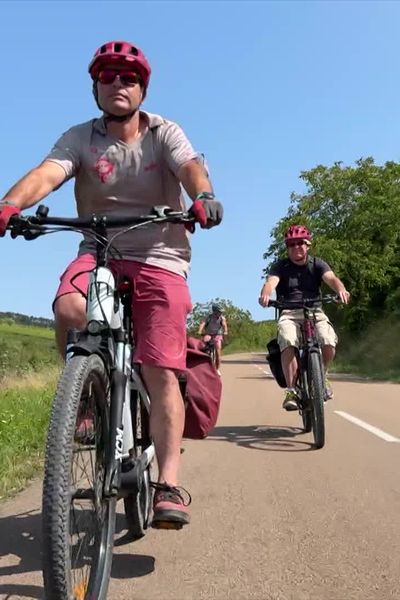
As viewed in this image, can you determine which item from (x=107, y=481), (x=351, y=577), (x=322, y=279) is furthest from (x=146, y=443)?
(x=322, y=279)

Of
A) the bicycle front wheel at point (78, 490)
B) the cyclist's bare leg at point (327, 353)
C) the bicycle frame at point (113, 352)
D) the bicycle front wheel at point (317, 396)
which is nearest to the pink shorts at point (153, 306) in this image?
the bicycle frame at point (113, 352)

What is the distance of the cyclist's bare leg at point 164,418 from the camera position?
11.1 feet

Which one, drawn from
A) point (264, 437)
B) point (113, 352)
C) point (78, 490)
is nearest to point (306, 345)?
point (264, 437)

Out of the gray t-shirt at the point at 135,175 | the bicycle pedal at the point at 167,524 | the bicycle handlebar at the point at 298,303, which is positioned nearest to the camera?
the bicycle pedal at the point at 167,524

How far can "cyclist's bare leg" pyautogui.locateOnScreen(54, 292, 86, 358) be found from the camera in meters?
3.24

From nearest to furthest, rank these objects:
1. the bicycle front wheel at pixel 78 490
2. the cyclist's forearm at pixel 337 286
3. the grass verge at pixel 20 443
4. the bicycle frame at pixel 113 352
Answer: the bicycle front wheel at pixel 78 490, the bicycle frame at pixel 113 352, the grass verge at pixel 20 443, the cyclist's forearm at pixel 337 286

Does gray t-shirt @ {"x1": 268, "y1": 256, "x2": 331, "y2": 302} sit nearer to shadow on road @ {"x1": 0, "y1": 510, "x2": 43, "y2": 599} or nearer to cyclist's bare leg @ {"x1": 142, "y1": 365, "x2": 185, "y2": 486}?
shadow on road @ {"x1": 0, "y1": 510, "x2": 43, "y2": 599}

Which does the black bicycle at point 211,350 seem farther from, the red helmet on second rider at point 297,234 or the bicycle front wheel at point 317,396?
the red helmet on second rider at point 297,234

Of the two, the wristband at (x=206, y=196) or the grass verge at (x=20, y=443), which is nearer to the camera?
the wristband at (x=206, y=196)

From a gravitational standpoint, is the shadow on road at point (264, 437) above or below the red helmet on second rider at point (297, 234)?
below

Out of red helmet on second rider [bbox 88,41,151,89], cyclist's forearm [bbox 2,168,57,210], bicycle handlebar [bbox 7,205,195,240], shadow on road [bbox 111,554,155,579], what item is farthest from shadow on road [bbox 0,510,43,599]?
red helmet on second rider [bbox 88,41,151,89]

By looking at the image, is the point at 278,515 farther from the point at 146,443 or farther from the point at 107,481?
the point at 107,481

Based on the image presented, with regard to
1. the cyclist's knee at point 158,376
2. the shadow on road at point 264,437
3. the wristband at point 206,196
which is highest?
the wristband at point 206,196

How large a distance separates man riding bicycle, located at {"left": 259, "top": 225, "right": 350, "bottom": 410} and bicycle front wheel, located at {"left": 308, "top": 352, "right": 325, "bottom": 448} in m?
0.37
